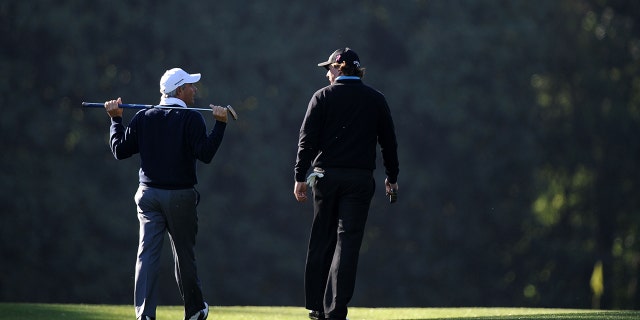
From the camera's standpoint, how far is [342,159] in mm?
8555

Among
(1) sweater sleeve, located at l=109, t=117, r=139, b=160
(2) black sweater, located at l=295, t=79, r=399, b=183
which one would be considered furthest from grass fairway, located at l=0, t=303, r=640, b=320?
(1) sweater sleeve, located at l=109, t=117, r=139, b=160

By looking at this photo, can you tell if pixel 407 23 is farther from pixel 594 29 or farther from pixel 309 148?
pixel 309 148

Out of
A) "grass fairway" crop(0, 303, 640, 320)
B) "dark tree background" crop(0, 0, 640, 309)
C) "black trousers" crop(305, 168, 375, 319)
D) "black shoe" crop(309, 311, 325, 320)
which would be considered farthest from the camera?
"dark tree background" crop(0, 0, 640, 309)

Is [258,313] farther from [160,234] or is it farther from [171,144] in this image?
[171,144]

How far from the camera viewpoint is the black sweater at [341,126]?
8555 millimetres

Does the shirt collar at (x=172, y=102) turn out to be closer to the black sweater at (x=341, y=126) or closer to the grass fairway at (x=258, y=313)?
the black sweater at (x=341, y=126)

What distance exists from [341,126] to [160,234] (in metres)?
1.28

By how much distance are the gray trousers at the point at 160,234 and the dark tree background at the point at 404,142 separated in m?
21.0

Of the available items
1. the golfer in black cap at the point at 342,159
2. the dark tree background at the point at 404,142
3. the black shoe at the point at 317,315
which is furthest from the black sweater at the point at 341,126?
the dark tree background at the point at 404,142

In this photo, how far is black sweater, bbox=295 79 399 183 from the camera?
8555 mm

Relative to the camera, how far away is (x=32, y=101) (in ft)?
95.4

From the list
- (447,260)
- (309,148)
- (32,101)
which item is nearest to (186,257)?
(309,148)

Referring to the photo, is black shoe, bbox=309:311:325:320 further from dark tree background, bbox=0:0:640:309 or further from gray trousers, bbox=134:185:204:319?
dark tree background, bbox=0:0:640:309

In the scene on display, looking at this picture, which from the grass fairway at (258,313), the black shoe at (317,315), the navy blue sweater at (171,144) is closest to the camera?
the navy blue sweater at (171,144)
